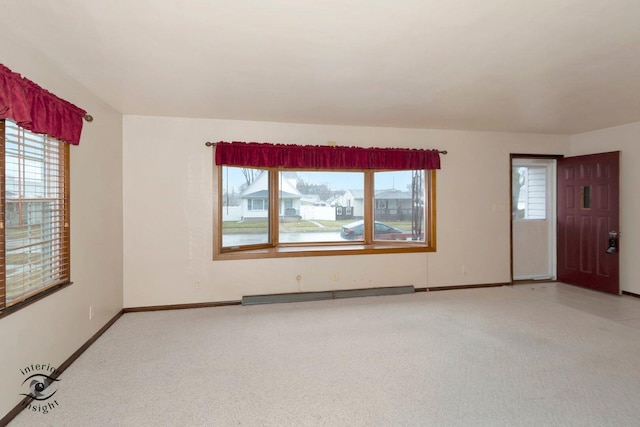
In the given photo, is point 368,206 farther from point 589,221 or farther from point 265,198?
point 589,221

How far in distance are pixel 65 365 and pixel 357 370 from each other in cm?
228

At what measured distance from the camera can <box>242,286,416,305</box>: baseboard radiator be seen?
4.18 meters

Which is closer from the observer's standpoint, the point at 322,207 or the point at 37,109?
the point at 37,109

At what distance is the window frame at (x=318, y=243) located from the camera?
4113 millimetres

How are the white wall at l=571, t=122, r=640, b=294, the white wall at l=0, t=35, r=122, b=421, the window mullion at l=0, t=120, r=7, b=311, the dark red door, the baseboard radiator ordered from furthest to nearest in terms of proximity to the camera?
the dark red door, the white wall at l=571, t=122, r=640, b=294, the baseboard radiator, the white wall at l=0, t=35, r=122, b=421, the window mullion at l=0, t=120, r=7, b=311

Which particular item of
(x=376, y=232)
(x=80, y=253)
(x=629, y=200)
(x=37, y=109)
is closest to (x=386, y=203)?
(x=376, y=232)

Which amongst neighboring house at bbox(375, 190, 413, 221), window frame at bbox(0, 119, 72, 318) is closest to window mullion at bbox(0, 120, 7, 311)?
window frame at bbox(0, 119, 72, 318)

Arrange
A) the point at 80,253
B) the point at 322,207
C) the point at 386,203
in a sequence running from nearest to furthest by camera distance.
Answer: the point at 80,253 → the point at 322,207 → the point at 386,203

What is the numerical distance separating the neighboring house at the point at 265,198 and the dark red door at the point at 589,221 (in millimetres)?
4167

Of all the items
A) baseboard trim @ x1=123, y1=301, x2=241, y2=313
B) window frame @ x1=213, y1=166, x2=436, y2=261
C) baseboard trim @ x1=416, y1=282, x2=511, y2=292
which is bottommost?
baseboard trim @ x1=123, y1=301, x2=241, y2=313

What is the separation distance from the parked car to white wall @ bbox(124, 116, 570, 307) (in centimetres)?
33

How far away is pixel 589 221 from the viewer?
486cm

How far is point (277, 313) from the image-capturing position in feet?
12.6

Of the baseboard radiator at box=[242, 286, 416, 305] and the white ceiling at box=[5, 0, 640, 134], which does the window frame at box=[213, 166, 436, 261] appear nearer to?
the baseboard radiator at box=[242, 286, 416, 305]
